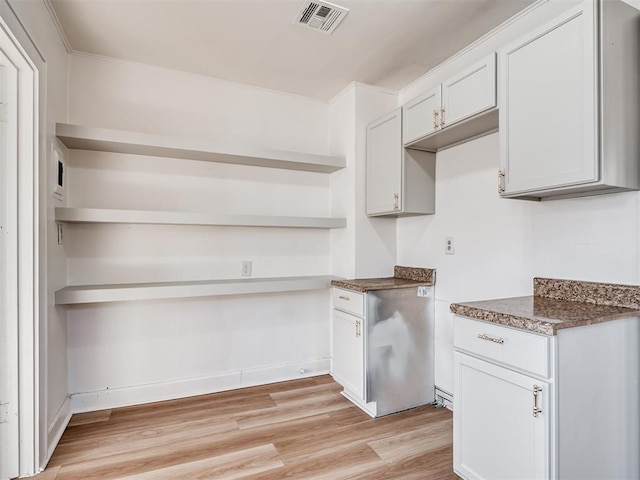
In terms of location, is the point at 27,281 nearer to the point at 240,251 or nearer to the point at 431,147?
the point at 240,251

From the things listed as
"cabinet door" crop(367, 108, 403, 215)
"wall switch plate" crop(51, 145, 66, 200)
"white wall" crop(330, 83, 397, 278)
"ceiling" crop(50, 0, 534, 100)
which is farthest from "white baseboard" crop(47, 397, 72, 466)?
"cabinet door" crop(367, 108, 403, 215)

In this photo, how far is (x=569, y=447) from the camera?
4.48ft

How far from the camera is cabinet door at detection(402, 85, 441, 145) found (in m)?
2.25

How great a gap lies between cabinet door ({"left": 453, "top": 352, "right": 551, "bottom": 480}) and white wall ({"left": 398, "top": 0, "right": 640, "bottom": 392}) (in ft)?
2.31

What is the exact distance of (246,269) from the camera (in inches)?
116

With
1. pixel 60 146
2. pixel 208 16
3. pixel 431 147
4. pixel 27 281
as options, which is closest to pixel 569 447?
pixel 431 147

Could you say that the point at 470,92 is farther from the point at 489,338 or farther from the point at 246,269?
the point at 246,269

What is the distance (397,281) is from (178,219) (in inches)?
68.2

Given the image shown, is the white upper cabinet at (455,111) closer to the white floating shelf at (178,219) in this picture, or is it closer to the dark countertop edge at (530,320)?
the white floating shelf at (178,219)

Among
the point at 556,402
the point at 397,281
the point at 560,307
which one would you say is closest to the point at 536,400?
the point at 556,402

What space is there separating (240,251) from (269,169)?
76cm

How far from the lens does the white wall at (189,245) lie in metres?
2.52

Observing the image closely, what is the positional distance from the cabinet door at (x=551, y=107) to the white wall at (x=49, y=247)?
7.77 feet

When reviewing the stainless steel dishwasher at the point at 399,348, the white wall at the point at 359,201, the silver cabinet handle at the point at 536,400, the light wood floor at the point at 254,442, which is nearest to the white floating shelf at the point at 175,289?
the white wall at the point at 359,201
